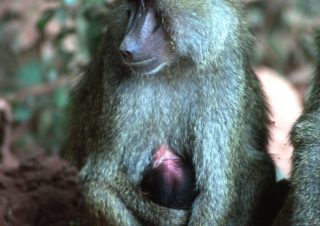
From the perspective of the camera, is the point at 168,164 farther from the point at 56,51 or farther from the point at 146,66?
the point at 56,51

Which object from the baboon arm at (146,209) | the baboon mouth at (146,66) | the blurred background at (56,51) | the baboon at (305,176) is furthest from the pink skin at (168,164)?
the blurred background at (56,51)

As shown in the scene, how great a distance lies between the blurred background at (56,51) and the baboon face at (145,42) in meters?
2.15

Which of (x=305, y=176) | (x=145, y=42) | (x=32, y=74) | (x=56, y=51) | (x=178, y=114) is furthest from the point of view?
(x=32, y=74)

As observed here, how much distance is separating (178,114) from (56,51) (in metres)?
4.09

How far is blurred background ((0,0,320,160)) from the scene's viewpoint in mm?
8459

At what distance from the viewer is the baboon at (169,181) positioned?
563 cm

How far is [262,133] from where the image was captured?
20.3ft

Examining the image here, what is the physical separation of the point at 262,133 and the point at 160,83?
3.15ft

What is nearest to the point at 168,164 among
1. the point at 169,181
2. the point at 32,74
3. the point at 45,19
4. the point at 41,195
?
the point at 169,181

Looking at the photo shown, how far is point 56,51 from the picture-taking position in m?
9.52

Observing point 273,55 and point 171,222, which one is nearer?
point 171,222

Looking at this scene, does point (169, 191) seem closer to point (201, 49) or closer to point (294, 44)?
point (201, 49)

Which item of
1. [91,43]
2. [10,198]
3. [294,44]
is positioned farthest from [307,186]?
[294,44]

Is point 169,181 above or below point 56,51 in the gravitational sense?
above
